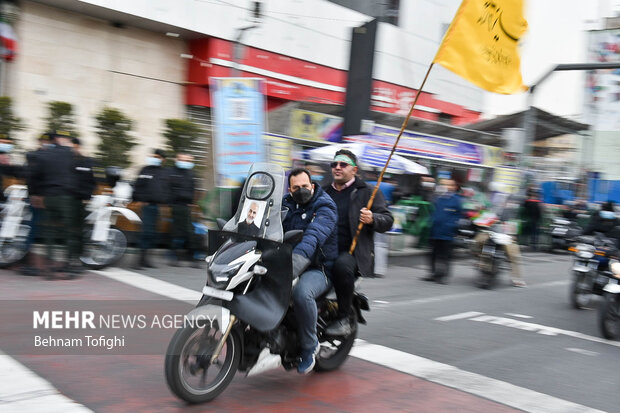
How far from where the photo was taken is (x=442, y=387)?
5289mm

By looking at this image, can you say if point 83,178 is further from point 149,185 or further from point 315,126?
point 315,126

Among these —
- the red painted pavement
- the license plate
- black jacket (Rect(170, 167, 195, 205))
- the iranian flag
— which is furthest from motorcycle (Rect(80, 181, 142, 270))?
the iranian flag

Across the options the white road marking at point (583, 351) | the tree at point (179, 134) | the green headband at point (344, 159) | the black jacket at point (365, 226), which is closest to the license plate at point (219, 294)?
the black jacket at point (365, 226)

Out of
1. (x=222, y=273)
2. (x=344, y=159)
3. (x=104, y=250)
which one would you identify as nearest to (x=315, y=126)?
(x=104, y=250)

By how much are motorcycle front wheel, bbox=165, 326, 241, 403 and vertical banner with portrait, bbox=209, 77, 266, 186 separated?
7920mm

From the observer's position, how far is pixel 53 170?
27.8 ft

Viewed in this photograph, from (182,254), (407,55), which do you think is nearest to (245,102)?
(182,254)

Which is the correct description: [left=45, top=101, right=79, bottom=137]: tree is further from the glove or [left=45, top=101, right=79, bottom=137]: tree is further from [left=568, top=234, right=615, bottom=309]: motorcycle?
[left=568, top=234, right=615, bottom=309]: motorcycle

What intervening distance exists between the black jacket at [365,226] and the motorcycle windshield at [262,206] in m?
0.88

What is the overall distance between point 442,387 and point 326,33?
18.7m

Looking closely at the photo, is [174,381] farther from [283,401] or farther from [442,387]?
[442,387]

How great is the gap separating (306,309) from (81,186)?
5228 mm

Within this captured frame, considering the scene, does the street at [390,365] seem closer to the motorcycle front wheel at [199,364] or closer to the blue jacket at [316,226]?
the motorcycle front wheel at [199,364]

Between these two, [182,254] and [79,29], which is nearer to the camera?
[182,254]
